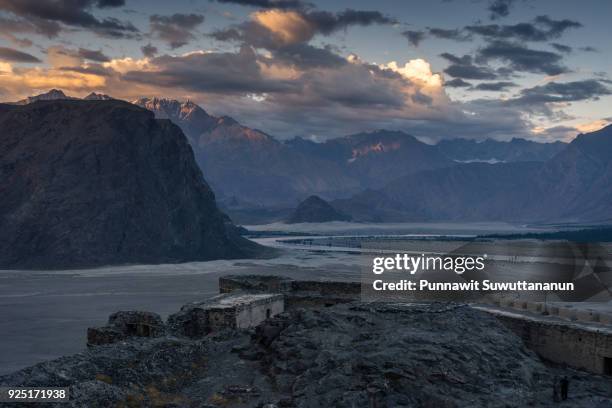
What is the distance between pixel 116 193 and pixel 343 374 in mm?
167256

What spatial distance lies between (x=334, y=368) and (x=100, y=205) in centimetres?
16308

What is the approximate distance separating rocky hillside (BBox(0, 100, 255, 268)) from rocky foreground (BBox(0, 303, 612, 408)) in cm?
13366

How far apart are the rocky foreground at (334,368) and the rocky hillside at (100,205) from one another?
133664 mm

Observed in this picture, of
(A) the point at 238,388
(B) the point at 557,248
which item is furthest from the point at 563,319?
(B) the point at 557,248

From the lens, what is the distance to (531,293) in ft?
173

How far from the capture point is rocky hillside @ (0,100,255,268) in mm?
163275

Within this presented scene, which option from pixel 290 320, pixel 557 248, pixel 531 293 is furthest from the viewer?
pixel 557 248

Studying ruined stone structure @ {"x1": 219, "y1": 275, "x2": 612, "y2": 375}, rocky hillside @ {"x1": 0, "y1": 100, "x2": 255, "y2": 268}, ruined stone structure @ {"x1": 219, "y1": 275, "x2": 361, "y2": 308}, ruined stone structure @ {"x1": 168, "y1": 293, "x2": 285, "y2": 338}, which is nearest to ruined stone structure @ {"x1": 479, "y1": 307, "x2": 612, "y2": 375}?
ruined stone structure @ {"x1": 219, "y1": 275, "x2": 612, "y2": 375}

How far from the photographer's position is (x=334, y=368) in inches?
995

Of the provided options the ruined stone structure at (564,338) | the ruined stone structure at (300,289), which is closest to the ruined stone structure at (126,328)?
the ruined stone structure at (300,289)

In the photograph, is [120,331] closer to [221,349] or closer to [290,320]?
[221,349]

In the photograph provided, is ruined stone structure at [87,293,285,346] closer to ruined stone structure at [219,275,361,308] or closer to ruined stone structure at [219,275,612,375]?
ruined stone structure at [219,275,361,308]

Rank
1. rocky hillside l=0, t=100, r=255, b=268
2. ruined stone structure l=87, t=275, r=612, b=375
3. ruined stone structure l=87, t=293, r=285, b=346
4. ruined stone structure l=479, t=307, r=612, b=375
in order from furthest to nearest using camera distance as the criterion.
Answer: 1. rocky hillside l=0, t=100, r=255, b=268
2. ruined stone structure l=87, t=293, r=285, b=346
3. ruined stone structure l=87, t=275, r=612, b=375
4. ruined stone structure l=479, t=307, r=612, b=375

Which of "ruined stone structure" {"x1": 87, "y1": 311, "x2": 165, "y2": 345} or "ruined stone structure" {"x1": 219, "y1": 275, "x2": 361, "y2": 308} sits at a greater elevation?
"ruined stone structure" {"x1": 219, "y1": 275, "x2": 361, "y2": 308}
